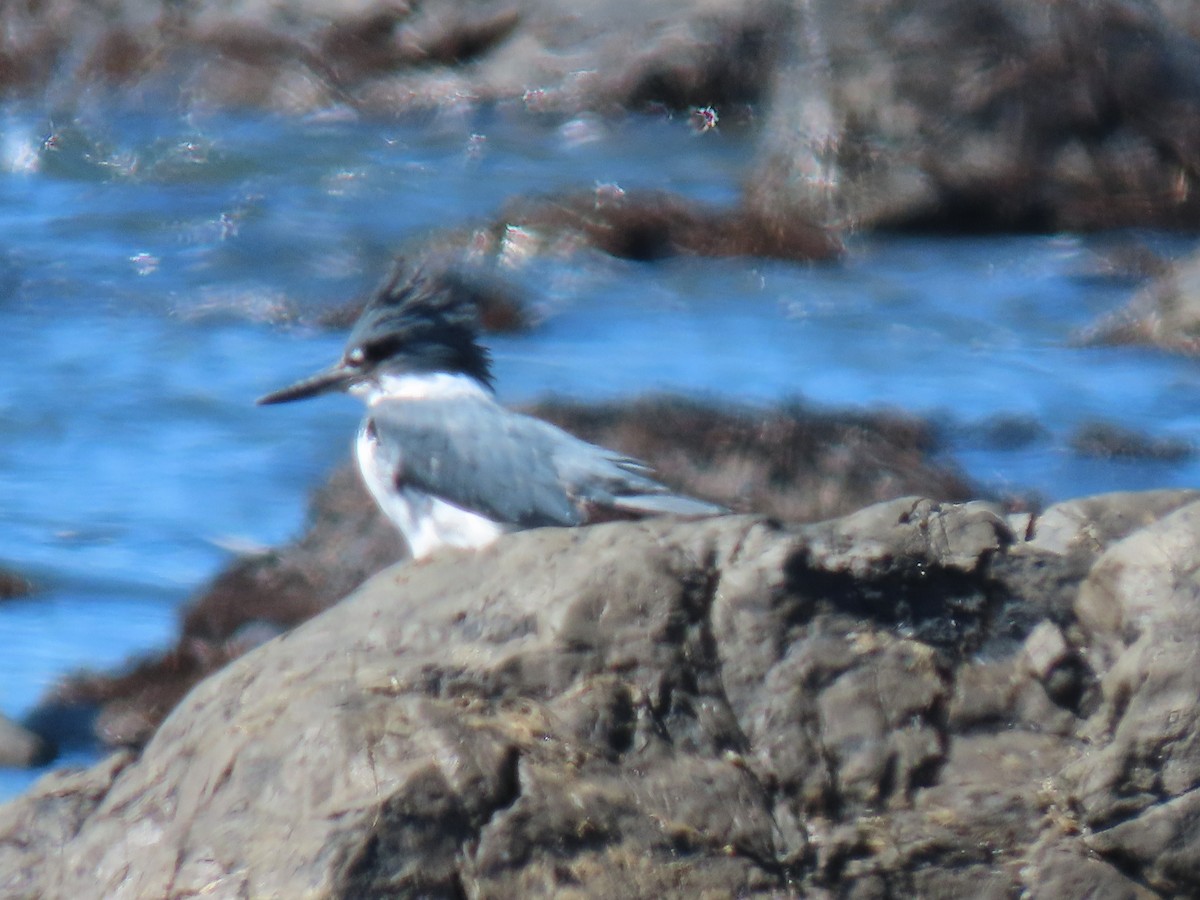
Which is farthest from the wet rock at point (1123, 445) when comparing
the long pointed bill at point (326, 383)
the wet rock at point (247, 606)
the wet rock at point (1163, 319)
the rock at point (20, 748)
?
the rock at point (20, 748)

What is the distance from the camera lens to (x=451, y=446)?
475 cm

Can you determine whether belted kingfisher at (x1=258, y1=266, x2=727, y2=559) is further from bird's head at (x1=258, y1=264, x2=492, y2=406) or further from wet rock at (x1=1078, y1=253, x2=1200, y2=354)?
wet rock at (x1=1078, y1=253, x2=1200, y2=354)

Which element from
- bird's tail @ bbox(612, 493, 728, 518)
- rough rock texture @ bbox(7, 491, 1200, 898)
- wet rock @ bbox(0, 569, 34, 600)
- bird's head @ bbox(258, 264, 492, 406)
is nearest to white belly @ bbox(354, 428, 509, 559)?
bird's tail @ bbox(612, 493, 728, 518)

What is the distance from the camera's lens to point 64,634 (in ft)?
21.1

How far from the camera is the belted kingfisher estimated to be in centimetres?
440

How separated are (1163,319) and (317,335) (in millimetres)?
4246

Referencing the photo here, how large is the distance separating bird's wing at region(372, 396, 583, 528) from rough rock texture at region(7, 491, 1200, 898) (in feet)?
2.78

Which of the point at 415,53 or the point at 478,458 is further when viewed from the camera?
the point at 415,53

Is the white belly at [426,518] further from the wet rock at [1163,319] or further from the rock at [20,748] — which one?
the wet rock at [1163,319]

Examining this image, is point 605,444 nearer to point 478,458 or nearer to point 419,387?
point 419,387

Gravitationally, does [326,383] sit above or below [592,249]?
above

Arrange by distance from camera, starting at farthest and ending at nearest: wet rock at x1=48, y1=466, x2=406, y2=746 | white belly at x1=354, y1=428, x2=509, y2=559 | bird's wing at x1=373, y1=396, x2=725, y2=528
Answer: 1. wet rock at x1=48, y1=466, x2=406, y2=746
2. white belly at x1=354, y1=428, x2=509, y2=559
3. bird's wing at x1=373, y1=396, x2=725, y2=528

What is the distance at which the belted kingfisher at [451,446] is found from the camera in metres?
4.40

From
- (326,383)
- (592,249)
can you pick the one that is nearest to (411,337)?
(326,383)
